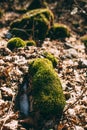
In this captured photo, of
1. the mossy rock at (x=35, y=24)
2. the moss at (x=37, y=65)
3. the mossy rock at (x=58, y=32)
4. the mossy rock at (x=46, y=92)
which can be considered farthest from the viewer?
the mossy rock at (x=58, y=32)

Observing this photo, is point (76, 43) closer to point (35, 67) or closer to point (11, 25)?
point (11, 25)

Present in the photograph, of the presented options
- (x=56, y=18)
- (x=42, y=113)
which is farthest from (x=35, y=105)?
(x=56, y=18)

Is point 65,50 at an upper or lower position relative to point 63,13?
lower

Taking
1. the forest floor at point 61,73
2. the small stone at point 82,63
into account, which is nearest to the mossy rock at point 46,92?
the forest floor at point 61,73

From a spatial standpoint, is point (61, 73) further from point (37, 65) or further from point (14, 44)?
point (14, 44)

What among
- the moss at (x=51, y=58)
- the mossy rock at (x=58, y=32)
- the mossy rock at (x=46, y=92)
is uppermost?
the mossy rock at (x=58, y=32)

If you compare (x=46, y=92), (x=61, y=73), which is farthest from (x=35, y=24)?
(x=46, y=92)

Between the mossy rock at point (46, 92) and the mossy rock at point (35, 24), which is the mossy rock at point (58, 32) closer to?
the mossy rock at point (35, 24)
